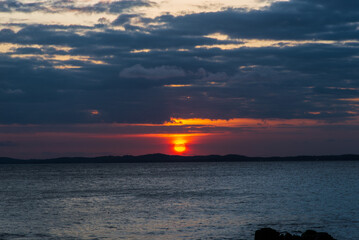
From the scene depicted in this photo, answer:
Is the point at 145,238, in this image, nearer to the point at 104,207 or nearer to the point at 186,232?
the point at 186,232

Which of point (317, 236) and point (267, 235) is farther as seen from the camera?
point (267, 235)

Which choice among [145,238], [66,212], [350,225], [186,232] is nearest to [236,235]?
[186,232]

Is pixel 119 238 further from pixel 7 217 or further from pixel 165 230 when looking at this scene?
pixel 7 217

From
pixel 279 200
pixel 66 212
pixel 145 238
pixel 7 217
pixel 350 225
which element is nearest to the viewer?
pixel 145 238

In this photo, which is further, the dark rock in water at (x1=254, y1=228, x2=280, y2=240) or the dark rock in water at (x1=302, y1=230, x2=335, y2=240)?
the dark rock in water at (x1=254, y1=228, x2=280, y2=240)

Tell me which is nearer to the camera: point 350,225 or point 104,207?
point 350,225

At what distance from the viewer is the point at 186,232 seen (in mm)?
43375

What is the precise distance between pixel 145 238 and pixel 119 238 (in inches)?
94.9

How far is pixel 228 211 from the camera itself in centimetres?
5784

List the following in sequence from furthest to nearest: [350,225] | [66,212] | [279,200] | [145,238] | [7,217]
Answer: [279,200] < [66,212] < [7,217] < [350,225] < [145,238]

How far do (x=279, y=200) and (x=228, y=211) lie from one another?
17.6 meters

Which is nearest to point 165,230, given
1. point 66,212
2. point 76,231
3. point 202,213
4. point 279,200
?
point 76,231

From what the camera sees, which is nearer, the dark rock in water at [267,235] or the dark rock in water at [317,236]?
the dark rock in water at [317,236]

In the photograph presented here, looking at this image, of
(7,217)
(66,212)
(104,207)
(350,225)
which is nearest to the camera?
(350,225)
